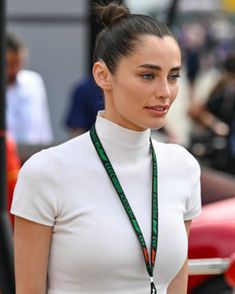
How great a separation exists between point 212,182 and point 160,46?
12.3 ft

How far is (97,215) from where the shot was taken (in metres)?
2.48

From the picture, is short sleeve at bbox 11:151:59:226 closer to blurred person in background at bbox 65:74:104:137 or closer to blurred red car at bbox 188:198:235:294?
blurred red car at bbox 188:198:235:294

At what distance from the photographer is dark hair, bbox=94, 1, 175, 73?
255 cm

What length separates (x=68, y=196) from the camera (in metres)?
2.48

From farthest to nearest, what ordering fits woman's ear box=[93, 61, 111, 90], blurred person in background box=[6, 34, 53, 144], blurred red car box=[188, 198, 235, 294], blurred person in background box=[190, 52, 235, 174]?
blurred person in background box=[190, 52, 235, 174], blurred person in background box=[6, 34, 53, 144], blurred red car box=[188, 198, 235, 294], woman's ear box=[93, 61, 111, 90]

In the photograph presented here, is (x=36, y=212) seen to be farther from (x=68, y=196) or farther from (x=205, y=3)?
(x=205, y=3)

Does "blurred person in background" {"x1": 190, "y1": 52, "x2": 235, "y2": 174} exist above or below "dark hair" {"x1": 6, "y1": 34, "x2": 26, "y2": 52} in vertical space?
below

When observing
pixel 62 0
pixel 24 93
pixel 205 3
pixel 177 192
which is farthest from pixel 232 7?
pixel 177 192

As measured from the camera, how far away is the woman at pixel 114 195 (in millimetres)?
2467

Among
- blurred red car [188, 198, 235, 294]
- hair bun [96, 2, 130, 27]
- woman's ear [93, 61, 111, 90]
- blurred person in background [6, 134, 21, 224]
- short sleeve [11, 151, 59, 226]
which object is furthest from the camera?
blurred person in background [6, 134, 21, 224]

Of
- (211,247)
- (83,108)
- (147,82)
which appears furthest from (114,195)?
(83,108)

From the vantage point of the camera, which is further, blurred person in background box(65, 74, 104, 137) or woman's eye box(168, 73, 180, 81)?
blurred person in background box(65, 74, 104, 137)

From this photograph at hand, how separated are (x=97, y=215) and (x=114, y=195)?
0.07 m

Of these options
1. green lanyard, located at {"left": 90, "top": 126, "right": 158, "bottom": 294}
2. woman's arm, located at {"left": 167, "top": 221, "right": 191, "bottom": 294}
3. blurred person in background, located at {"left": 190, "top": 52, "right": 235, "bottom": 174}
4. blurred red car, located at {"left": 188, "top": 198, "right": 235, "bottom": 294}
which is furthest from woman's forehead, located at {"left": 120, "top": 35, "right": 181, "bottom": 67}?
blurred person in background, located at {"left": 190, "top": 52, "right": 235, "bottom": 174}
